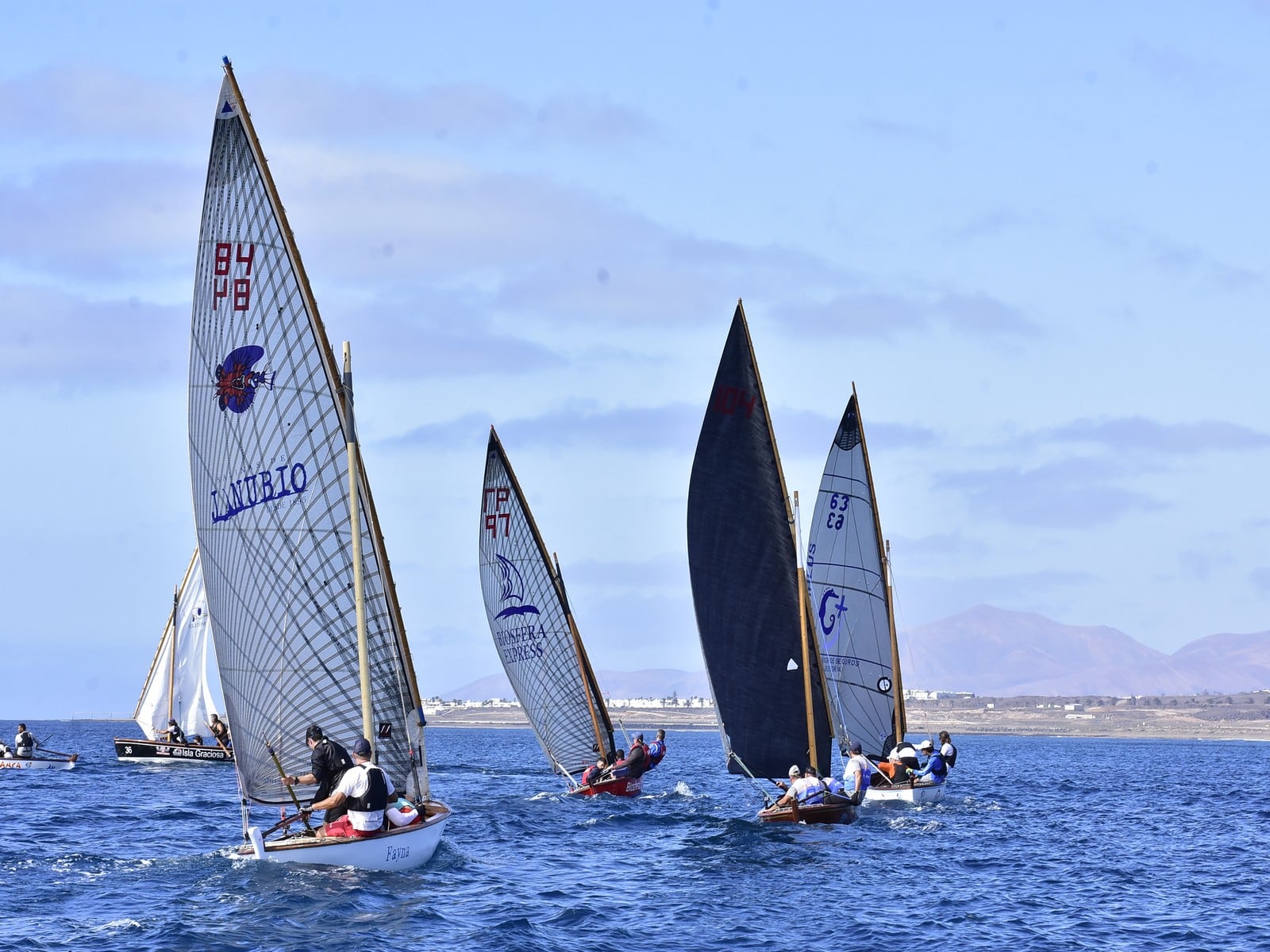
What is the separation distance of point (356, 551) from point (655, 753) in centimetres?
2707

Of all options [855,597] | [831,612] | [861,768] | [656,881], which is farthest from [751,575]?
[855,597]

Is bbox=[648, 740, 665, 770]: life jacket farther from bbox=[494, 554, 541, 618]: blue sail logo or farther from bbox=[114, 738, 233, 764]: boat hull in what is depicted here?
bbox=[114, 738, 233, 764]: boat hull

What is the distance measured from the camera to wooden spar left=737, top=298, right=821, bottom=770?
41688 millimetres

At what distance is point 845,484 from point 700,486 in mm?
11190

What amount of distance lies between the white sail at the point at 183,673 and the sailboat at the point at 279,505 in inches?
1838

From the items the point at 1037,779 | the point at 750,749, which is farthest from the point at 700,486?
the point at 1037,779

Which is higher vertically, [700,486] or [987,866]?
[700,486]

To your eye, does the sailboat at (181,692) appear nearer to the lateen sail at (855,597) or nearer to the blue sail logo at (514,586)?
the blue sail logo at (514,586)

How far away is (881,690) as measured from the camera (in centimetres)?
5412

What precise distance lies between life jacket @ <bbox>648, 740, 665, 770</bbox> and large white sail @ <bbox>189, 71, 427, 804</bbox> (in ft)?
77.5

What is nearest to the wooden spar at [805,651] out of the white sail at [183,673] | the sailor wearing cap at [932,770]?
the sailor wearing cap at [932,770]

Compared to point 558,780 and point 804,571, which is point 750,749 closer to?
point 804,571

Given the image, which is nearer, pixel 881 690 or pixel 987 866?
pixel 987 866

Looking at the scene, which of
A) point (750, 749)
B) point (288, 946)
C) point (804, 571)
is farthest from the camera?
point (750, 749)
